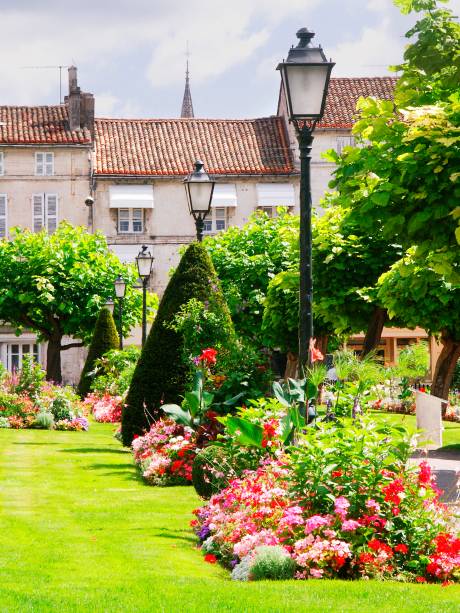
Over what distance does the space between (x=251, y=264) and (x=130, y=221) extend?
13.9 metres

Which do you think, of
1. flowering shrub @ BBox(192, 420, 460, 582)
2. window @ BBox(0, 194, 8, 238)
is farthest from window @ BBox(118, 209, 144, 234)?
flowering shrub @ BBox(192, 420, 460, 582)

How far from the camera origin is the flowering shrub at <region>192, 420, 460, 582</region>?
8.67 metres

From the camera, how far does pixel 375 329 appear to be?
28.8m

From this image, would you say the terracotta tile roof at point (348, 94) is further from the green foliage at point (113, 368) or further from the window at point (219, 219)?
the green foliage at point (113, 368)

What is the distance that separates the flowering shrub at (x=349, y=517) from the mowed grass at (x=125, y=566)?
32 centimetres

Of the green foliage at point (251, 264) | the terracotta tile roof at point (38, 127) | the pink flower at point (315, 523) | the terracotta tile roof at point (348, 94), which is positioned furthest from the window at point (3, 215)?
the pink flower at point (315, 523)

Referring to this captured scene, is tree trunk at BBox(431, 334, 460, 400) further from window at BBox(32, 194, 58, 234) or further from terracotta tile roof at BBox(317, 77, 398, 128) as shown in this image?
window at BBox(32, 194, 58, 234)

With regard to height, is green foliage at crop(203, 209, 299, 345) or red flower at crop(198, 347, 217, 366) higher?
green foliage at crop(203, 209, 299, 345)

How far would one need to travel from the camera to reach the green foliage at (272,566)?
8.56 meters

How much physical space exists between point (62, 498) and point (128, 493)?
900 mm

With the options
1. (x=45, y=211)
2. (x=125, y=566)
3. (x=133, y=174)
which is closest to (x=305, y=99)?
(x=125, y=566)

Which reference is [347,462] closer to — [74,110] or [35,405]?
[35,405]

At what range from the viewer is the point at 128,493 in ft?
46.0

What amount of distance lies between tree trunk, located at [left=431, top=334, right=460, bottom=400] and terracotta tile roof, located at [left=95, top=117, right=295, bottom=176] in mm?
26249
